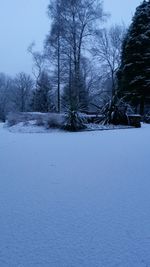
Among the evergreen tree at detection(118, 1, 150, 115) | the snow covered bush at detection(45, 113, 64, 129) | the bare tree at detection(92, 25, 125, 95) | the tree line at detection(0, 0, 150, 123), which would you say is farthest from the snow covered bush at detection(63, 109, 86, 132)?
the bare tree at detection(92, 25, 125, 95)

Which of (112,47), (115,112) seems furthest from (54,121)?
(112,47)

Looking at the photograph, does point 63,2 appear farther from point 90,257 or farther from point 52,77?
point 90,257

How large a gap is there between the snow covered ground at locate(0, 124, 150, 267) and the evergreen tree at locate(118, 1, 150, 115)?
52.9 ft

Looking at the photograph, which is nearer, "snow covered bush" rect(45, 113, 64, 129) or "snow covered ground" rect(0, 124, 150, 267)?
"snow covered ground" rect(0, 124, 150, 267)

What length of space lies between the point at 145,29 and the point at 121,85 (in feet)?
14.7

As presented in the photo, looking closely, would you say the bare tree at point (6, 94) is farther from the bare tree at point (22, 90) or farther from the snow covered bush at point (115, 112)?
the snow covered bush at point (115, 112)

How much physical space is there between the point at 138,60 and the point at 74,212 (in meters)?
19.7

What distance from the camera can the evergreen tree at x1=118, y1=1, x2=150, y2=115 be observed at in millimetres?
20219

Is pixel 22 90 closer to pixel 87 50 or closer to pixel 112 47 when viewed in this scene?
pixel 112 47

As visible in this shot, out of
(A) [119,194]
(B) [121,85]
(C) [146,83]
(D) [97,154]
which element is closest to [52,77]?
(B) [121,85]

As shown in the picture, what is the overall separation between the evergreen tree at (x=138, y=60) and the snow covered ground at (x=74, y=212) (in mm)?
16139

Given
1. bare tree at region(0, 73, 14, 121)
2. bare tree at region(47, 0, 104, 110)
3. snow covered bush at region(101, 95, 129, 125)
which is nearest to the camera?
snow covered bush at region(101, 95, 129, 125)

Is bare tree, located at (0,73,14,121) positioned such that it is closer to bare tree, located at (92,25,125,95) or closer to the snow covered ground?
bare tree, located at (92,25,125,95)

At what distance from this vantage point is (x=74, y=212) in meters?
2.62
